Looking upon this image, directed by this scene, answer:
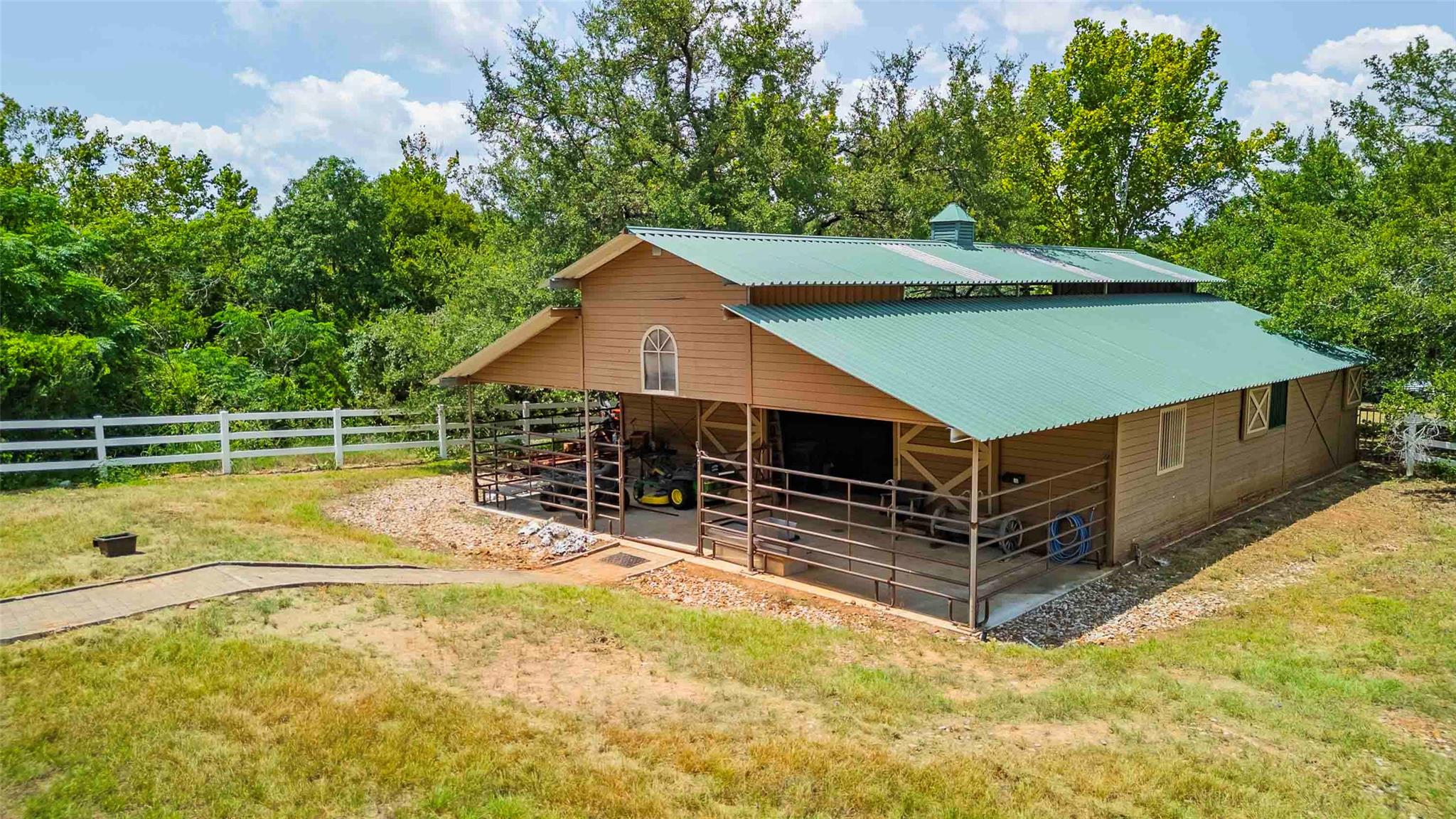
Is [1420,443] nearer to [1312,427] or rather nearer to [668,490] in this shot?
[1312,427]

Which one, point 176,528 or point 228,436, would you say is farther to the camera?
point 228,436

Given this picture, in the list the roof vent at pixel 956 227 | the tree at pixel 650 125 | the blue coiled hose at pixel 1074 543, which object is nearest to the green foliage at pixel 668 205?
the tree at pixel 650 125

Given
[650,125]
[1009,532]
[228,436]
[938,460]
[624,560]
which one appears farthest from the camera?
[650,125]

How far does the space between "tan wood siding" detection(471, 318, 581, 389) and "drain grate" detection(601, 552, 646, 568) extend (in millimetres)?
2868

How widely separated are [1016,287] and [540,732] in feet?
48.1

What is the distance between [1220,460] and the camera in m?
15.5

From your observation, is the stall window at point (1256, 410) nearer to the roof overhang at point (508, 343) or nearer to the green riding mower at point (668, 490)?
the green riding mower at point (668, 490)

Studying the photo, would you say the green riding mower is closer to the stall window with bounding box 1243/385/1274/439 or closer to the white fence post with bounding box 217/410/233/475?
the white fence post with bounding box 217/410/233/475

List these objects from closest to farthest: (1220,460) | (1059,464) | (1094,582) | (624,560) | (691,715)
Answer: (691,715) < (1094,582) < (1059,464) < (624,560) < (1220,460)

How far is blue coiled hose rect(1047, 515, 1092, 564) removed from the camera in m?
12.6

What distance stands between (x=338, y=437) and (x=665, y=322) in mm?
9837

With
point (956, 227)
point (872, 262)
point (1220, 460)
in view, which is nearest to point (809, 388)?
point (872, 262)

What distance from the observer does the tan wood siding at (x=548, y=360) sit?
49.2 feet

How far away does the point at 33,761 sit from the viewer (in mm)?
5938
